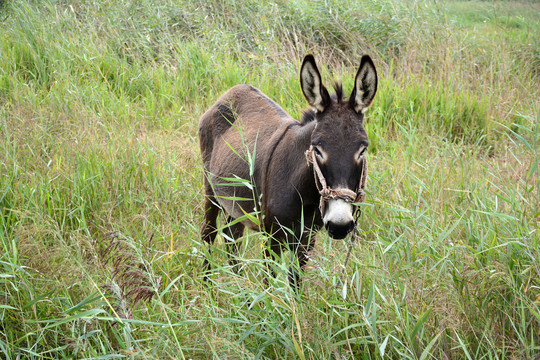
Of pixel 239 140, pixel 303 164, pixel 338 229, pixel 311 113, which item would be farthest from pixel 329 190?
pixel 239 140

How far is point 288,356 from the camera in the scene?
1951 millimetres

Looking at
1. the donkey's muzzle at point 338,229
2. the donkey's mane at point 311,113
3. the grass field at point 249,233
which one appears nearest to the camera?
the grass field at point 249,233

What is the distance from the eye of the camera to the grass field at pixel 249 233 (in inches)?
76.6

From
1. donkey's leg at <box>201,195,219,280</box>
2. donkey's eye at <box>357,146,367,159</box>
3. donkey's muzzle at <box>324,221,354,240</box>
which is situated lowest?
donkey's leg at <box>201,195,219,280</box>

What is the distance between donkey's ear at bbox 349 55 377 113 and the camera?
8.07 feet

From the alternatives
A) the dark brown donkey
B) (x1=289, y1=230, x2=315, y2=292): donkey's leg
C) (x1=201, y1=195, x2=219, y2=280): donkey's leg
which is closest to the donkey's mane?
the dark brown donkey

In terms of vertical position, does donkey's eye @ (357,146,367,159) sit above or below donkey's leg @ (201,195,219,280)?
above

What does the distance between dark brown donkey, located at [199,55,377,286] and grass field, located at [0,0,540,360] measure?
183 mm

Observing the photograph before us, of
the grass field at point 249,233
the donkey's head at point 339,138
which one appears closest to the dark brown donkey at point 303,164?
the donkey's head at point 339,138

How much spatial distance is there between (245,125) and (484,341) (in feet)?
6.94

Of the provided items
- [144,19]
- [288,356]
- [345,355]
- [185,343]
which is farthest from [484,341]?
[144,19]

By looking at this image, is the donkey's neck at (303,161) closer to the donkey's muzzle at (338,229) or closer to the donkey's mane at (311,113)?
the donkey's mane at (311,113)

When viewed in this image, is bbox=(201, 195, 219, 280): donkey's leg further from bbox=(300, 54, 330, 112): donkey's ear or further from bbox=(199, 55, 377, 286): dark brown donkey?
bbox=(300, 54, 330, 112): donkey's ear

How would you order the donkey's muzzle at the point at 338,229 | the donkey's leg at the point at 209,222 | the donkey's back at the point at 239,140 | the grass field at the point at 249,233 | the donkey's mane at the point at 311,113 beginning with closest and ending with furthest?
the grass field at the point at 249,233, the donkey's muzzle at the point at 338,229, the donkey's mane at the point at 311,113, the donkey's back at the point at 239,140, the donkey's leg at the point at 209,222
